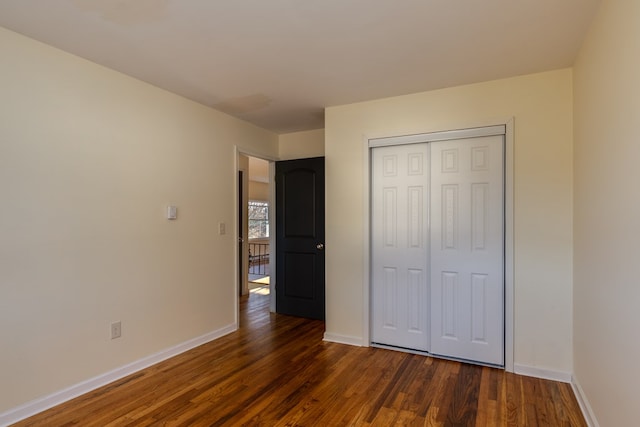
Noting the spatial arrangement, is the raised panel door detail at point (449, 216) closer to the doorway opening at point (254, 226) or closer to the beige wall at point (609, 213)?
the beige wall at point (609, 213)

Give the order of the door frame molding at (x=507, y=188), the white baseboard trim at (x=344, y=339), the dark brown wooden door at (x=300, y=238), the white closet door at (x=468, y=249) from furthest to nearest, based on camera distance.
Result: the dark brown wooden door at (x=300, y=238) < the white baseboard trim at (x=344, y=339) < the white closet door at (x=468, y=249) < the door frame molding at (x=507, y=188)

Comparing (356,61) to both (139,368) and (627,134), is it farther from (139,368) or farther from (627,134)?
(139,368)

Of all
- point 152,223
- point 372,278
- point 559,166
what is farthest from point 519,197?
point 152,223

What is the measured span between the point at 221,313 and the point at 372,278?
1643mm

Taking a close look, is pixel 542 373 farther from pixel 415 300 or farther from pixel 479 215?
pixel 479 215

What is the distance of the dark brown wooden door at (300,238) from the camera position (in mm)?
4230

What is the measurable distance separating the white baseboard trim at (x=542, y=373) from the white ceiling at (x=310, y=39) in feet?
7.54

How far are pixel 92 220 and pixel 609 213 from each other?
3210 millimetres

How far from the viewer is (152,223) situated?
2.97 metres

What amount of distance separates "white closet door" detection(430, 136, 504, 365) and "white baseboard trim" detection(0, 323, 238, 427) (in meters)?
2.27

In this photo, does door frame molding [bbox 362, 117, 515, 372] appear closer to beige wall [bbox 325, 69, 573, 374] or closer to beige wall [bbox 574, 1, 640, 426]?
beige wall [bbox 325, 69, 573, 374]

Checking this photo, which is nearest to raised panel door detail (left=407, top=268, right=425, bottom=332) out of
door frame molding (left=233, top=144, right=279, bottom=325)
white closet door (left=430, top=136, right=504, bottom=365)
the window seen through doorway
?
white closet door (left=430, top=136, right=504, bottom=365)

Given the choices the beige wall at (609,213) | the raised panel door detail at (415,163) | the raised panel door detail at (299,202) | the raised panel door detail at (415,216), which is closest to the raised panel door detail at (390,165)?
the raised panel door detail at (415,163)

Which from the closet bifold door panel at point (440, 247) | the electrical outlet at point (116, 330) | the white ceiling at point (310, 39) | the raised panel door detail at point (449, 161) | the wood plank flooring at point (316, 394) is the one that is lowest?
the wood plank flooring at point (316, 394)
